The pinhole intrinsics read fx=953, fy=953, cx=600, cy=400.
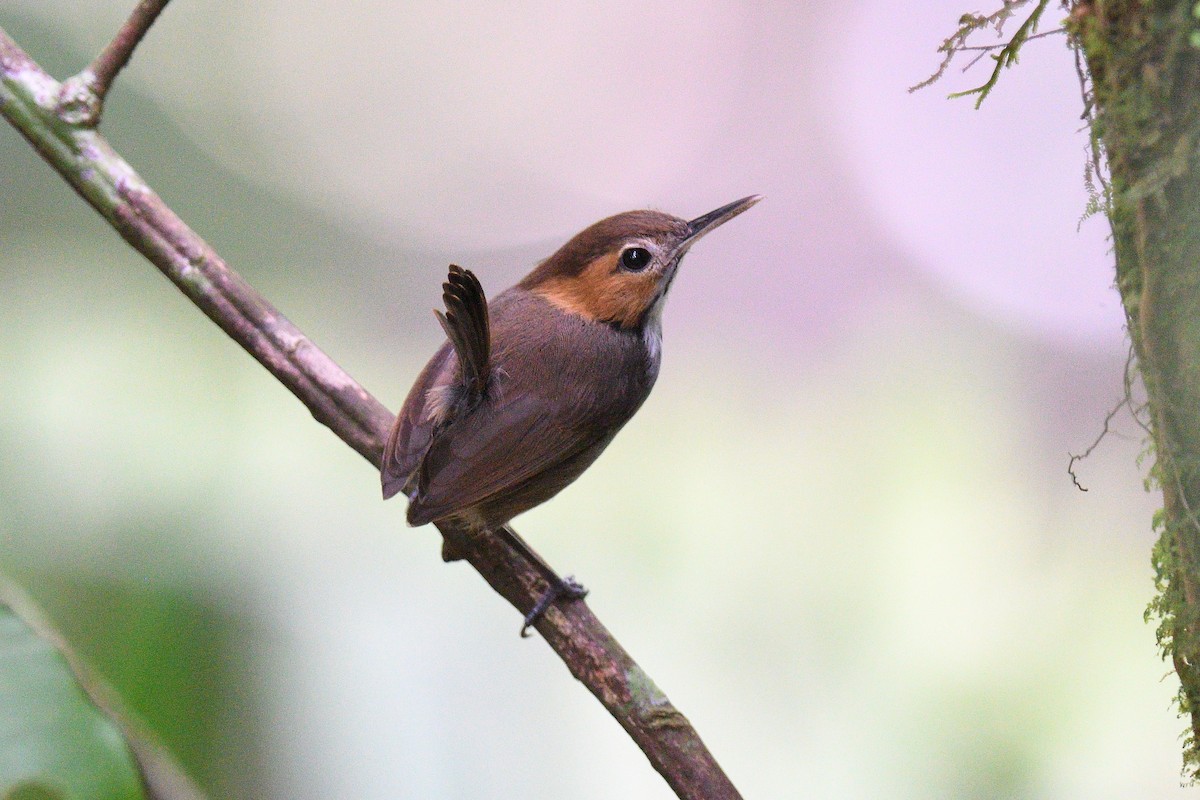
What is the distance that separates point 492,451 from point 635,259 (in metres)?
0.45

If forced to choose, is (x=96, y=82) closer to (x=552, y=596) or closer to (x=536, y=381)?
(x=536, y=381)

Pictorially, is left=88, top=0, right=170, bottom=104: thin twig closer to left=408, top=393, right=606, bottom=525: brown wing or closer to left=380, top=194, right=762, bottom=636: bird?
left=380, top=194, right=762, bottom=636: bird

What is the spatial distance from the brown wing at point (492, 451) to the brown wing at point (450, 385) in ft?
0.08

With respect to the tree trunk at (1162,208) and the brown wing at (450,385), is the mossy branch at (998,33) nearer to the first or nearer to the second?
the tree trunk at (1162,208)

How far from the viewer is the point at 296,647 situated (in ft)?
7.34

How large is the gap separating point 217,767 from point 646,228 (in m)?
1.31

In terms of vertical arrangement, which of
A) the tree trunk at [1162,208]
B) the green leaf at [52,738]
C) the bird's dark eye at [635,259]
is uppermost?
the tree trunk at [1162,208]

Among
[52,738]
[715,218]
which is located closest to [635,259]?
[715,218]

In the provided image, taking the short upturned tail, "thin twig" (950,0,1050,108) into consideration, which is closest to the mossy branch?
"thin twig" (950,0,1050,108)

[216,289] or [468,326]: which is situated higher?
[468,326]

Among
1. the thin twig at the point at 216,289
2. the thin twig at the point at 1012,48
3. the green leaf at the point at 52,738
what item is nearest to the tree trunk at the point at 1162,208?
the thin twig at the point at 1012,48

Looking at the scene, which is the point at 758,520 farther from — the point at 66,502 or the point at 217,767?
the point at 66,502

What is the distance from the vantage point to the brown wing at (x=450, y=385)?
130cm

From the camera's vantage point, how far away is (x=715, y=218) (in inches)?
64.8
